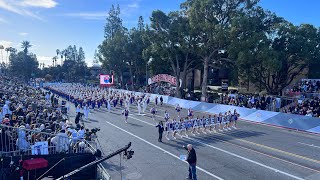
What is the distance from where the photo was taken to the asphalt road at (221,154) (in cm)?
1302

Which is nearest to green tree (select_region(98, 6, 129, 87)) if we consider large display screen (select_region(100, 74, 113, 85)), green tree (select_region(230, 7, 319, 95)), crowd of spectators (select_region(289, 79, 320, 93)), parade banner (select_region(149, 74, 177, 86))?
large display screen (select_region(100, 74, 113, 85))

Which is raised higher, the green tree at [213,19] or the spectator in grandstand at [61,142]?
the green tree at [213,19]

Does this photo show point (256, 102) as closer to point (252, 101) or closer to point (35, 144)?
point (252, 101)

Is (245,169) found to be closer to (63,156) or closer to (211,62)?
(63,156)

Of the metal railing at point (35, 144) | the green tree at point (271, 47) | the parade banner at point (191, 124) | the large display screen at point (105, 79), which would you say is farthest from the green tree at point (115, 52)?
the metal railing at point (35, 144)

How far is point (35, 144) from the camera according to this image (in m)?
11.2

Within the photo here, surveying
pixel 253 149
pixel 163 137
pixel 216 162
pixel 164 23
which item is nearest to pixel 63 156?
pixel 216 162

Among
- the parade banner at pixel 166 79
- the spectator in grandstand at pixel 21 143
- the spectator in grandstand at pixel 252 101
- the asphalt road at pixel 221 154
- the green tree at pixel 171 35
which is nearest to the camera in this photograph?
the spectator in grandstand at pixel 21 143

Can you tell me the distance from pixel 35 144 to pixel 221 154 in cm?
1001

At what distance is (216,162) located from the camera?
48.0ft

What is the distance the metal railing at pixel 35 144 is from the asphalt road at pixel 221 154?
2217 mm

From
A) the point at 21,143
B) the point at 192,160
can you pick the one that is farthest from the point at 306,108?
the point at 21,143

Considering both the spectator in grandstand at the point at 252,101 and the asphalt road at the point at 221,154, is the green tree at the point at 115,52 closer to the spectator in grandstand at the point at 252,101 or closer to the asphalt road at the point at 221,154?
the spectator in grandstand at the point at 252,101

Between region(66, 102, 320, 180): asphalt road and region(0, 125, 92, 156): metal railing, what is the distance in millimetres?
2217
